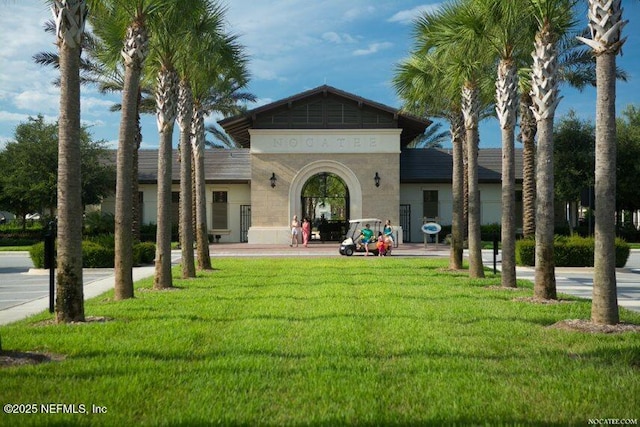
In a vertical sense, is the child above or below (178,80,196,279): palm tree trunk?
below

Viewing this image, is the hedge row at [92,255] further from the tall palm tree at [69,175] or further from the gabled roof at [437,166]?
the gabled roof at [437,166]

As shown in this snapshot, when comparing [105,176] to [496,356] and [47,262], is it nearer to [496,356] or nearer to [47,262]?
[47,262]

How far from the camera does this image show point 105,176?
37.3 m

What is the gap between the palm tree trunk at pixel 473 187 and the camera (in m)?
16.0

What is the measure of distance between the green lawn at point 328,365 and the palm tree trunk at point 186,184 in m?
4.86

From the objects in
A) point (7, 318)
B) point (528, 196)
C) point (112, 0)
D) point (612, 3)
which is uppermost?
point (112, 0)

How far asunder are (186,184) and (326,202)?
62.8 m

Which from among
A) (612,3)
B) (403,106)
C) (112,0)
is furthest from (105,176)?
(612,3)

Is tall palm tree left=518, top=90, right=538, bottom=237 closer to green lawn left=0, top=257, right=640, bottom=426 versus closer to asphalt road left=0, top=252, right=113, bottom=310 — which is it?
green lawn left=0, top=257, right=640, bottom=426

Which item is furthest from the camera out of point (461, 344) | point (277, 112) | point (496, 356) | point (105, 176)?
point (105, 176)

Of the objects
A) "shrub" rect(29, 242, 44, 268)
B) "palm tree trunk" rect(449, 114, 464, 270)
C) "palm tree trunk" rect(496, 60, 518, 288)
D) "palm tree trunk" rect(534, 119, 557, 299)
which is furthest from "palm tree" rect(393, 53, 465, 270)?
"shrub" rect(29, 242, 44, 268)

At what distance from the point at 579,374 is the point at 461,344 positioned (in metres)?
1.64

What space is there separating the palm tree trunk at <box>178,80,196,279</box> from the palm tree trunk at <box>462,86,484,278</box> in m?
7.19

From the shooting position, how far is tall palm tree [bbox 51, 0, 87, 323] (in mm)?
9188
